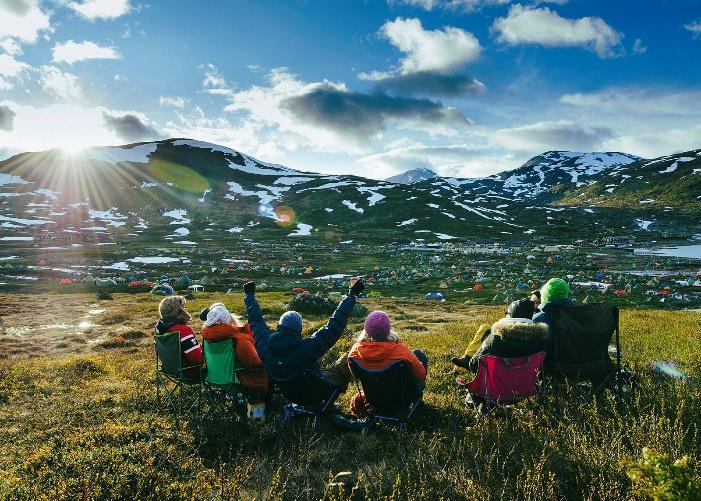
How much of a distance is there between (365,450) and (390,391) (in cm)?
96

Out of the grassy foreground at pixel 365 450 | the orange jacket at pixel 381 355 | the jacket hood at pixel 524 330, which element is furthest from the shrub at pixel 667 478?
the orange jacket at pixel 381 355

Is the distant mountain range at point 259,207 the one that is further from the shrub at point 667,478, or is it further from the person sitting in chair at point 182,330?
the shrub at point 667,478

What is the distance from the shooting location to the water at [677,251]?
6869 centimetres

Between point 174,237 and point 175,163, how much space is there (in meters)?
98.3

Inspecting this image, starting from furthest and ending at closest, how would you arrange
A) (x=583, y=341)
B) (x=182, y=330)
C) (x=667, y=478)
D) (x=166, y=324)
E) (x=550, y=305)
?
(x=166, y=324)
(x=182, y=330)
(x=583, y=341)
(x=550, y=305)
(x=667, y=478)

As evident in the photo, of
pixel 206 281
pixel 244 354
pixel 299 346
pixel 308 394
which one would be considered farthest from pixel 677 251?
pixel 244 354

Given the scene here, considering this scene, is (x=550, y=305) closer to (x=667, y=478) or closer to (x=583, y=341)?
(x=583, y=341)

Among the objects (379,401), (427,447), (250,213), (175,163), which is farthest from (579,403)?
(175,163)

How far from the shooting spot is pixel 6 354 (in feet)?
49.0

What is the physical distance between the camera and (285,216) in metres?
129

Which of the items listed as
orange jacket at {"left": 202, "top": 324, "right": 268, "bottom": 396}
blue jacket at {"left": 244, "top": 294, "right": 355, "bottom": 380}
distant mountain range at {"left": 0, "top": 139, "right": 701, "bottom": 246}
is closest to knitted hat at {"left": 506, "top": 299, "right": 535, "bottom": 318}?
blue jacket at {"left": 244, "top": 294, "right": 355, "bottom": 380}

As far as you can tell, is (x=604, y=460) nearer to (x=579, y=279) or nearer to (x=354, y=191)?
(x=579, y=279)

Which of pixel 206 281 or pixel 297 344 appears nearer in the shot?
pixel 297 344

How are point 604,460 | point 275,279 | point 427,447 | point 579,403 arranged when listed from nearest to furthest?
point 604,460, point 427,447, point 579,403, point 275,279
